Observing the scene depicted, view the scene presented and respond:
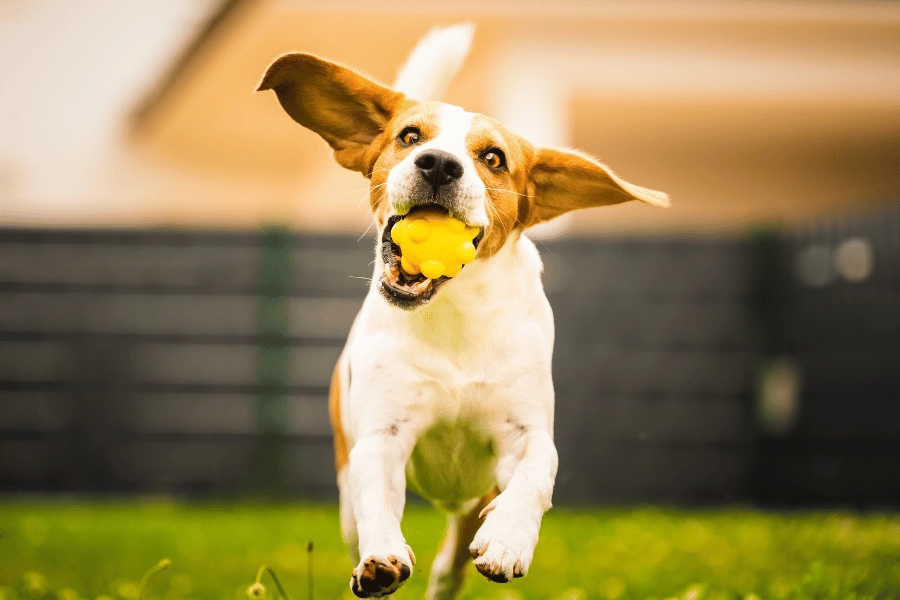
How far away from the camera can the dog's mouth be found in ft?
7.16

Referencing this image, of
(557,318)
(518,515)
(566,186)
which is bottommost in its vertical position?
(557,318)

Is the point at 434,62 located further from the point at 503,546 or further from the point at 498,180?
the point at 503,546

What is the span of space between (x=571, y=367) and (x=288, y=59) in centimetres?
520

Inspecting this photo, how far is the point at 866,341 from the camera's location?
256 inches

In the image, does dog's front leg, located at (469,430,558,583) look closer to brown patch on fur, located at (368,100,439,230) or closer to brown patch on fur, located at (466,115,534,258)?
brown patch on fur, located at (466,115,534,258)

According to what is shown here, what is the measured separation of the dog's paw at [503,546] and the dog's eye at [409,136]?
0.99 meters

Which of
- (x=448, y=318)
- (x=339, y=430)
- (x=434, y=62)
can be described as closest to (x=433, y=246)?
(x=448, y=318)

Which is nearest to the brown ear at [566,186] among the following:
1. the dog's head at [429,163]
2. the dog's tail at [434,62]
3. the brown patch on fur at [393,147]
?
the dog's head at [429,163]

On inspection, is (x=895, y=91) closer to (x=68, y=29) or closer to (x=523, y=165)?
(x=523, y=165)

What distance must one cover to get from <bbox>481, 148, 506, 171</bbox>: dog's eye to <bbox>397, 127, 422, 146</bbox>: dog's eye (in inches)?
7.1

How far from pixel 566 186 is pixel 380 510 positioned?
3.52ft

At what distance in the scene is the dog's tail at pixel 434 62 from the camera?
301cm

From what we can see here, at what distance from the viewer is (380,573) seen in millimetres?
1871

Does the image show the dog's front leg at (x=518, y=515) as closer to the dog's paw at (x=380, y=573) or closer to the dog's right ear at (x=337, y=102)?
the dog's paw at (x=380, y=573)
